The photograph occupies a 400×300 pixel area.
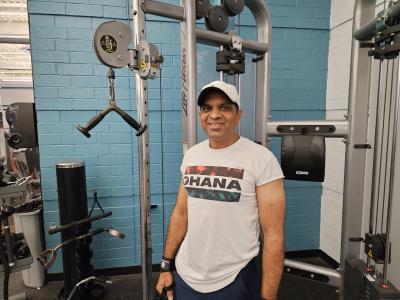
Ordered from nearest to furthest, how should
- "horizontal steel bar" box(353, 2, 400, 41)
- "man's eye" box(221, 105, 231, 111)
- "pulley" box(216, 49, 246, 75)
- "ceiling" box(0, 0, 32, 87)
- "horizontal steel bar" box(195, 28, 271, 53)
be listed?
"horizontal steel bar" box(353, 2, 400, 41) → "man's eye" box(221, 105, 231, 111) → "horizontal steel bar" box(195, 28, 271, 53) → "pulley" box(216, 49, 246, 75) → "ceiling" box(0, 0, 32, 87)

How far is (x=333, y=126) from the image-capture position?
162 centimetres

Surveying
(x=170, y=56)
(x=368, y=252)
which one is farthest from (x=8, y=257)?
(x=368, y=252)

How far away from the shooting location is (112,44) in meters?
1.46

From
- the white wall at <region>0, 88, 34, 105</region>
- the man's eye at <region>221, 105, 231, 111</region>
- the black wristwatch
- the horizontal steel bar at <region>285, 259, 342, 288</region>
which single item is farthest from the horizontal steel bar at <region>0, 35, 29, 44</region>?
the white wall at <region>0, 88, 34, 105</region>

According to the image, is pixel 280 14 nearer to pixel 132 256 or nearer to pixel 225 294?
pixel 225 294

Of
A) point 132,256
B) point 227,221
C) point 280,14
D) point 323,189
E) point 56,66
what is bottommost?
point 132,256

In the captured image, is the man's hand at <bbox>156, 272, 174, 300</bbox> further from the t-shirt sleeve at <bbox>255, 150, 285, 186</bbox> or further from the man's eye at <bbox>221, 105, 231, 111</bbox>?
the man's eye at <bbox>221, 105, 231, 111</bbox>

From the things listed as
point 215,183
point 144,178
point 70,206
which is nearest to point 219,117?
point 215,183

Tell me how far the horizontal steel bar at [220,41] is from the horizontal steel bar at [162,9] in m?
0.13

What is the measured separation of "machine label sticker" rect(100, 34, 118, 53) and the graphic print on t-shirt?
2.52 ft

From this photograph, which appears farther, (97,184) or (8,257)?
(97,184)

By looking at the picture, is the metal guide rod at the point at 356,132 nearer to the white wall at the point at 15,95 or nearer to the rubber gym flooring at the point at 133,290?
the rubber gym flooring at the point at 133,290

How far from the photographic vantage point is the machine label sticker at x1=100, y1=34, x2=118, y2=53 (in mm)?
1439

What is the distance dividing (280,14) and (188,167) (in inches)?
96.9
